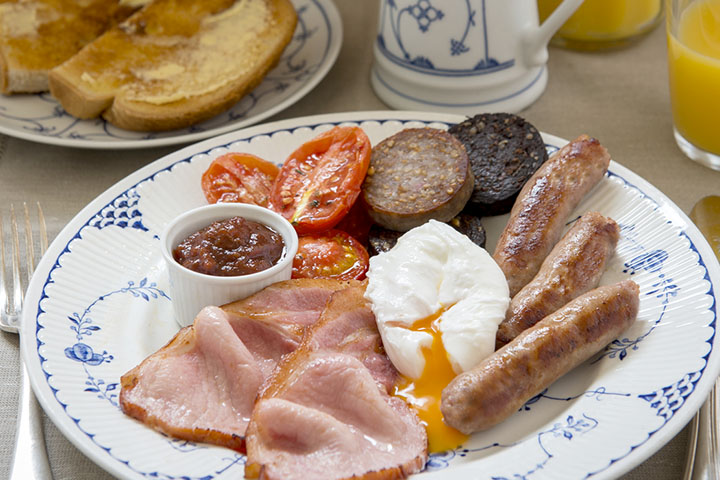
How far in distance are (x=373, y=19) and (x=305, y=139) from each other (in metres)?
1.66

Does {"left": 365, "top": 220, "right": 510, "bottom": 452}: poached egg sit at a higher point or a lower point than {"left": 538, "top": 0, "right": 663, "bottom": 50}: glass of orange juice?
higher

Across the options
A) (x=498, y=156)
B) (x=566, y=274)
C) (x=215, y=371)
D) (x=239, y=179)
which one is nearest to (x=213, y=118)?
(x=239, y=179)

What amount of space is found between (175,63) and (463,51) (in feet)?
4.56

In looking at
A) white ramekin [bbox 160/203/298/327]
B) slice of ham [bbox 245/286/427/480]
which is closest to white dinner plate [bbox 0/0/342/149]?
white ramekin [bbox 160/203/298/327]

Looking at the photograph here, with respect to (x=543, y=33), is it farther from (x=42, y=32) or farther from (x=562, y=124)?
(x=42, y=32)

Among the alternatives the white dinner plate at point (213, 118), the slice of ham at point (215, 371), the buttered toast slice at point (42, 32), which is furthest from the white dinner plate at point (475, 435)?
the buttered toast slice at point (42, 32)

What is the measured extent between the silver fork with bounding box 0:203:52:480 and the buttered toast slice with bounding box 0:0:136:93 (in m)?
0.83

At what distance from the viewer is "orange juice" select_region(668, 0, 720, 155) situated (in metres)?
3.40

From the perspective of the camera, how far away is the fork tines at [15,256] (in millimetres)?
2885

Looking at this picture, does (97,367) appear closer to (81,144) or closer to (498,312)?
(498,312)

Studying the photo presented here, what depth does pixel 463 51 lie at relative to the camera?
3.68 meters

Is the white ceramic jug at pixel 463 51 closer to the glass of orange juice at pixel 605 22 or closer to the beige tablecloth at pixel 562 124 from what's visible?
the beige tablecloth at pixel 562 124

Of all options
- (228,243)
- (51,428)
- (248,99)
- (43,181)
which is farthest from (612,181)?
(43,181)

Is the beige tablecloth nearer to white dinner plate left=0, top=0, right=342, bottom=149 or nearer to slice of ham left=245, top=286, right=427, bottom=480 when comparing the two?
white dinner plate left=0, top=0, right=342, bottom=149
